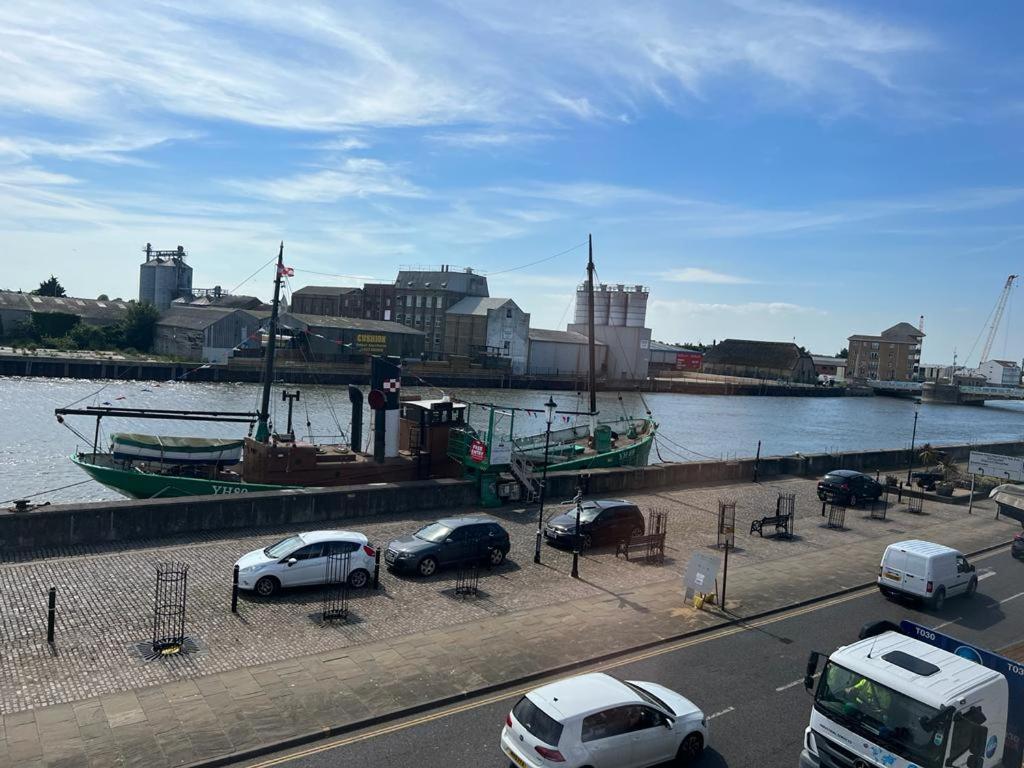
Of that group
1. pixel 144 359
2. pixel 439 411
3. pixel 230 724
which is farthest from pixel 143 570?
pixel 144 359

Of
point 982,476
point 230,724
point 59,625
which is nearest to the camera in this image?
point 230,724

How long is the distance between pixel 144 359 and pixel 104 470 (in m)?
63.7

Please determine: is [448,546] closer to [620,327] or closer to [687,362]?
[620,327]

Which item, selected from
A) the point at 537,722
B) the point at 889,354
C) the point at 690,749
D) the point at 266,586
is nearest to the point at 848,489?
the point at 690,749

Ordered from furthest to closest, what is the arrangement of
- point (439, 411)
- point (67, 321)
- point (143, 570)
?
point (67, 321) < point (439, 411) < point (143, 570)

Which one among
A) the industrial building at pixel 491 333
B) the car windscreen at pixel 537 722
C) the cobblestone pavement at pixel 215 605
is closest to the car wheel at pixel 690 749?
the car windscreen at pixel 537 722

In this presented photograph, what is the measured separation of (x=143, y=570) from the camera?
1641cm

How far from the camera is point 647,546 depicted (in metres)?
21.0

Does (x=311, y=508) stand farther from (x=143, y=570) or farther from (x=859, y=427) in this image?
(x=859, y=427)

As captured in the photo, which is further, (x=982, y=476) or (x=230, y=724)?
(x=982, y=476)

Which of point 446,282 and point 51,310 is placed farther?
point 446,282

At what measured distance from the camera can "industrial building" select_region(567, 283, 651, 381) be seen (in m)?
122

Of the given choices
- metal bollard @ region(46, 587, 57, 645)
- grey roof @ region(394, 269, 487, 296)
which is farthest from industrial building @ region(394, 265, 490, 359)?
metal bollard @ region(46, 587, 57, 645)

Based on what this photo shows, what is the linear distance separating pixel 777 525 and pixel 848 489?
751 centimetres
